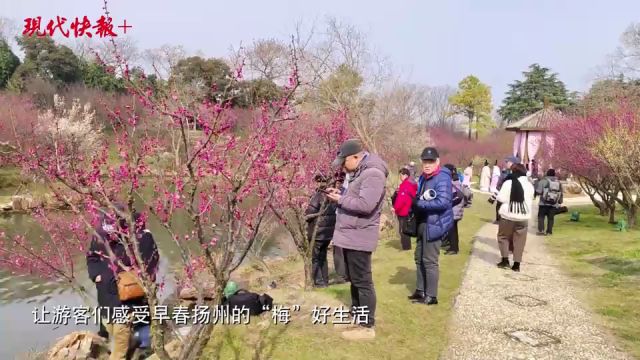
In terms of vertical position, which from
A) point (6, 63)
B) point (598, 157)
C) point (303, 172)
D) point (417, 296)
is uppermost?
point (6, 63)

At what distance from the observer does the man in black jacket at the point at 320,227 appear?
21.1ft

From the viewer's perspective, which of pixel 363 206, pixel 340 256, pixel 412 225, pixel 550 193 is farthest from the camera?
pixel 550 193

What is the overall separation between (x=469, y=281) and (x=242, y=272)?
5.38m

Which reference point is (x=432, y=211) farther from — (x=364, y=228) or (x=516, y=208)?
(x=516, y=208)

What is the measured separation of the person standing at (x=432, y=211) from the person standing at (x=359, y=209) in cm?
103

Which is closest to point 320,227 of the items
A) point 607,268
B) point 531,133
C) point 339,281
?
point 339,281

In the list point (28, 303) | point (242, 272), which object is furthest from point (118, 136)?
point (242, 272)

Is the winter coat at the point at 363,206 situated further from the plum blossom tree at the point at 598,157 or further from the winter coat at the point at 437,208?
the plum blossom tree at the point at 598,157

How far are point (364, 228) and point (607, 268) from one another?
5.20m

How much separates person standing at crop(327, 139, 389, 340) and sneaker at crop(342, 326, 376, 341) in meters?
0.43

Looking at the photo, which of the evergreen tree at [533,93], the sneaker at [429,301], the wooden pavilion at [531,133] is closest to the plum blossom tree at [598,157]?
the sneaker at [429,301]

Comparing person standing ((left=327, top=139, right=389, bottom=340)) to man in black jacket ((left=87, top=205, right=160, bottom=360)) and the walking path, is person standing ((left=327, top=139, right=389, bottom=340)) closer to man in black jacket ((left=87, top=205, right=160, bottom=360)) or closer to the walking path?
the walking path

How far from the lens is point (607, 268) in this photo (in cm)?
739

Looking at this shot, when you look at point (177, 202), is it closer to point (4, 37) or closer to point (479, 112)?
point (4, 37)
